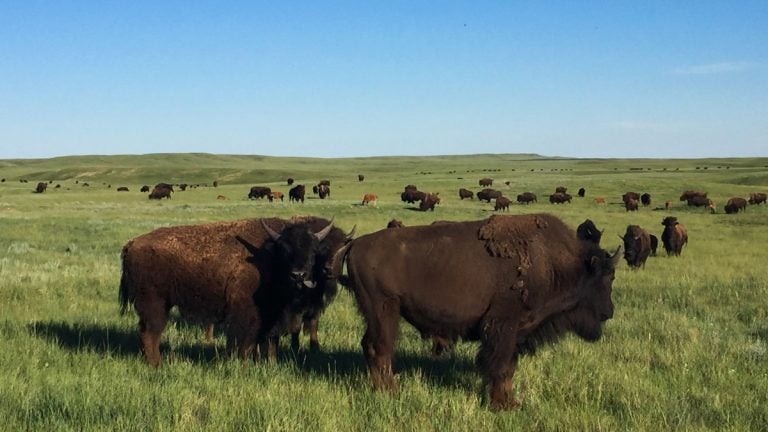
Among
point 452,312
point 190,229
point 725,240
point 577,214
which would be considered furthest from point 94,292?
point 577,214

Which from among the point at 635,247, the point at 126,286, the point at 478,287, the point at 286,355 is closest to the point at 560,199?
the point at 635,247

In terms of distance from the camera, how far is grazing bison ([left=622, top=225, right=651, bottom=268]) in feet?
62.6

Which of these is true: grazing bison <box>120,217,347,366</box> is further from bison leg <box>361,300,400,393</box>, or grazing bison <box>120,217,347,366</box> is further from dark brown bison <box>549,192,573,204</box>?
dark brown bison <box>549,192,573,204</box>

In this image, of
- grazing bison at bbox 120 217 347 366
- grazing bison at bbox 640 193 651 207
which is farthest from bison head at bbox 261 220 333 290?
grazing bison at bbox 640 193 651 207

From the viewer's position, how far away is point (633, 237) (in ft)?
63.8

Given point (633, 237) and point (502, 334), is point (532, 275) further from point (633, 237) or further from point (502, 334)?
point (633, 237)

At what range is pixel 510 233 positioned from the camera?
249 inches

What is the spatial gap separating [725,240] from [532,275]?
26.5 m

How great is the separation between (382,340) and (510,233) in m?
1.66

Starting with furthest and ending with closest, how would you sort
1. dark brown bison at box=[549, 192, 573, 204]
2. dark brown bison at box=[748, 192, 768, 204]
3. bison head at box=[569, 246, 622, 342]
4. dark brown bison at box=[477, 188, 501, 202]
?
dark brown bison at box=[477, 188, 501, 202]
dark brown bison at box=[549, 192, 573, 204]
dark brown bison at box=[748, 192, 768, 204]
bison head at box=[569, 246, 622, 342]

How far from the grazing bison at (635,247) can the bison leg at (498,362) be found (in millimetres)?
14186

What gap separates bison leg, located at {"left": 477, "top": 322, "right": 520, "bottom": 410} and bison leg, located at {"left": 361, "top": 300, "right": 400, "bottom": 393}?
2.78 feet

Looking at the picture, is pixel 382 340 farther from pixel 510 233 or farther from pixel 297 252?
pixel 297 252

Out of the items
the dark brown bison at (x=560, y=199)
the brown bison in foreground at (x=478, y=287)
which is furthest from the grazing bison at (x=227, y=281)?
the dark brown bison at (x=560, y=199)
